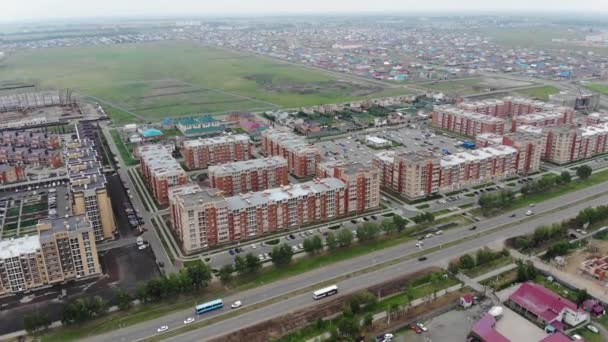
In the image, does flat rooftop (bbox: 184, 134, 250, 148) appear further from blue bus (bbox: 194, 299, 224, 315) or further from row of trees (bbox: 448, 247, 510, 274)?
row of trees (bbox: 448, 247, 510, 274)

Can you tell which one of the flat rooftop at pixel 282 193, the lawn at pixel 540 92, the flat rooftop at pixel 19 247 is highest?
the flat rooftop at pixel 282 193

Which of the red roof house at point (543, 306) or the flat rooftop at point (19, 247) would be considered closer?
the red roof house at point (543, 306)

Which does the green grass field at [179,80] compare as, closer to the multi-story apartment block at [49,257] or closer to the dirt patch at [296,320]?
the multi-story apartment block at [49,257]

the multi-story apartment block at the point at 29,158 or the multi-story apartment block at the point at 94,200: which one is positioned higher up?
the multi-story apartment block at the point at 94,200

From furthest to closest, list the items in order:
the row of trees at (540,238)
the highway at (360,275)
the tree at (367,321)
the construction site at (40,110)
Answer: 1. the construction site at (40,110)
2. the row of trees at (540,238)
3. the highway at (360,275)
4. the tree at (367,321)

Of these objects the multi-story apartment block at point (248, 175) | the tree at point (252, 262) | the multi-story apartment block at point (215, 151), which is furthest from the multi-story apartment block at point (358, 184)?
the multi-story apartment block at point (215, 151)

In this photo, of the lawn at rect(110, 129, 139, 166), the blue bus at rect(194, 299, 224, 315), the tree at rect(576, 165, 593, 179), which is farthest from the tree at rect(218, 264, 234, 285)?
the tree at rect(576, 165, 593, 179)

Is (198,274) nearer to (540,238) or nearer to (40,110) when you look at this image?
(540,238)
